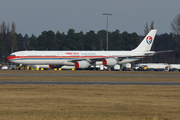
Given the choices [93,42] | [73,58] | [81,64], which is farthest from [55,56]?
[93,42]

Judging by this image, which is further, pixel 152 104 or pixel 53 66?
pixel 53 66

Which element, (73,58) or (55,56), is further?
(73,58)

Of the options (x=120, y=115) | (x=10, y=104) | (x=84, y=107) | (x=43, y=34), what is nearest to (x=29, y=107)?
→ (x=10, y=104)

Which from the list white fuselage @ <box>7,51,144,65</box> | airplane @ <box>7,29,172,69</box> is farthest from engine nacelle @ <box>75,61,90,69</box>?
white fuselage @ <box>7,51,144,65</box>

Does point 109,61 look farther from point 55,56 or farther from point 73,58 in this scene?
point 55,56

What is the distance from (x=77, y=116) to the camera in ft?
48.0

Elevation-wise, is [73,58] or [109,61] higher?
[73,58]

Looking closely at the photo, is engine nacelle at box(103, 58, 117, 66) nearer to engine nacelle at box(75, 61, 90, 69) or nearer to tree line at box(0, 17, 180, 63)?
engine nacelle at box(75, 61, 90, 69)

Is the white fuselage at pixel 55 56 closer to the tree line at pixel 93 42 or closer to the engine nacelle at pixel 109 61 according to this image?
the engine nacelle at pixel 109 61

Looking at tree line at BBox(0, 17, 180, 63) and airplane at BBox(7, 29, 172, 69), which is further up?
tree line at BBox(0, 17, 180, 63)

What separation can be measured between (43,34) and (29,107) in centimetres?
14299

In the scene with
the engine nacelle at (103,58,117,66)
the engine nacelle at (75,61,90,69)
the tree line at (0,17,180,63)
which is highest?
the tree line at (0,17,180,63)

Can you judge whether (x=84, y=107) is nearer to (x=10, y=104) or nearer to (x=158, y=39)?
(x=10, y=104)

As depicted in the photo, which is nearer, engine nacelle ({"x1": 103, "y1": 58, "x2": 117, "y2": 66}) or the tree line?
engine nacelle ({"x1": 103, "y1": 58, "x2": 117, "y2": 66})
